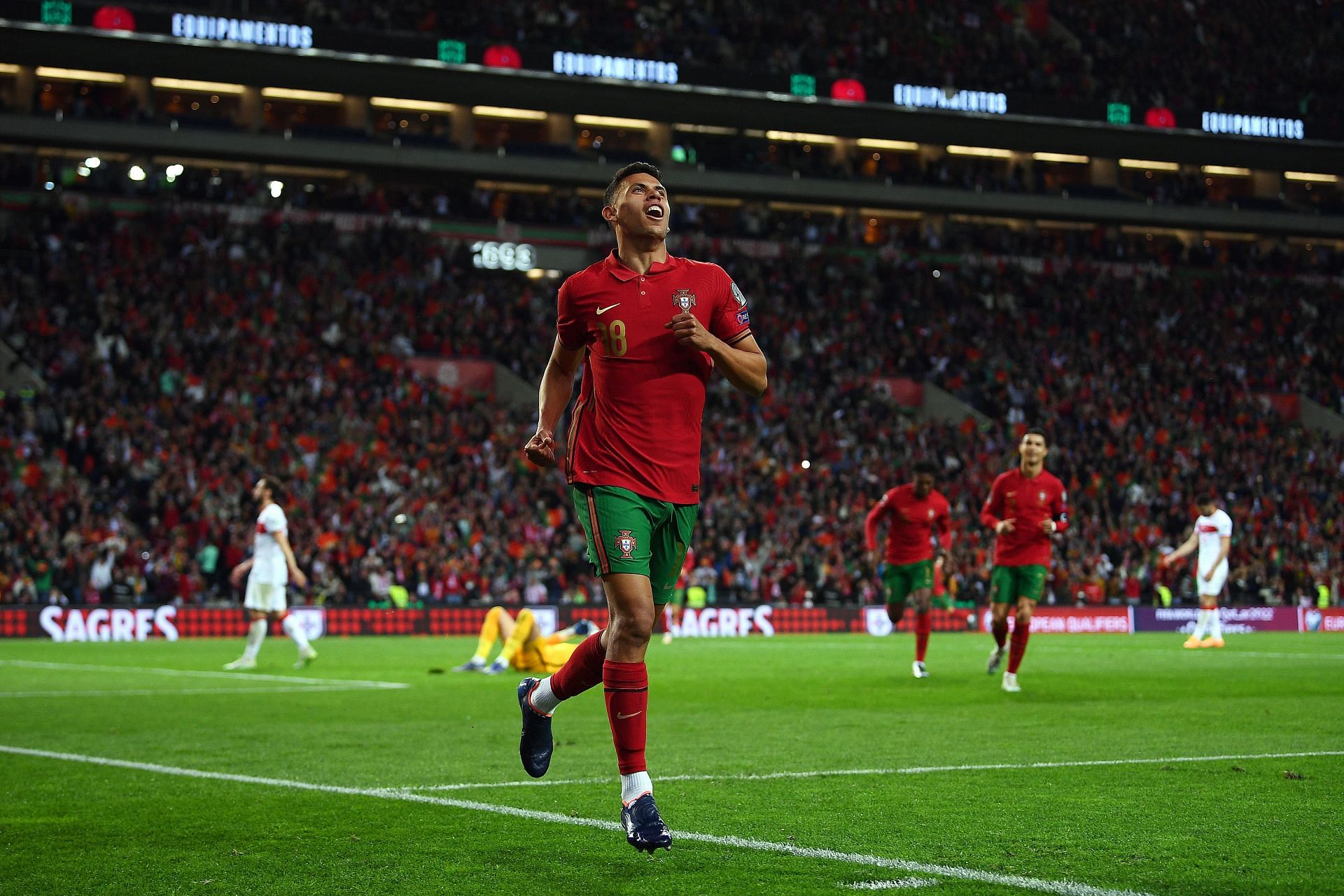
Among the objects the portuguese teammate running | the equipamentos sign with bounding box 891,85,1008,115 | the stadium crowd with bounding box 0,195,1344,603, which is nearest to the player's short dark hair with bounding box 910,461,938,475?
the portuguese teammate running

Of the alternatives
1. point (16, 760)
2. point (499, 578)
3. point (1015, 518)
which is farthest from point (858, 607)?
point (16, 760)

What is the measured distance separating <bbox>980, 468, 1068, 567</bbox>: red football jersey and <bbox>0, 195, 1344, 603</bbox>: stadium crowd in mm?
18287

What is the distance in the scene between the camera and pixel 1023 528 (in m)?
15.4

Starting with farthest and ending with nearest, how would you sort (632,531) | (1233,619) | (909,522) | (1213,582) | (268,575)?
1. (1233,619)
2. (1213,582)
3. (268,575)
4. (909,522)
5. (632,531)

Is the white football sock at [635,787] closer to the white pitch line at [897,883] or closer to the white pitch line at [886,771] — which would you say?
the white pitch line at [897,883]

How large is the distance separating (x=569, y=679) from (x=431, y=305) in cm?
3624

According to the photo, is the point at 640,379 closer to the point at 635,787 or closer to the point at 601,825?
the point at 635,787

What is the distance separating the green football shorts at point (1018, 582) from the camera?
49.9 feet

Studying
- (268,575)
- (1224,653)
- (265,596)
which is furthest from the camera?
(1224,653)

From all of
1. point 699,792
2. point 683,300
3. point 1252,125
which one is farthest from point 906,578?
point 1252,125

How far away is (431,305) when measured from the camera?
42.2m

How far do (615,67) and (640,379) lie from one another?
41377mm

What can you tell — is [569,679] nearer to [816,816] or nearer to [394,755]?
[816,816]

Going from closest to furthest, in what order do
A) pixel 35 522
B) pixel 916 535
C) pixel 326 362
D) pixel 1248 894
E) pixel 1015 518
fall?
pixel 1248 894 → pixel 1015 518 → pixel 916 535 → pixel 35 522 → pixel 326 362
